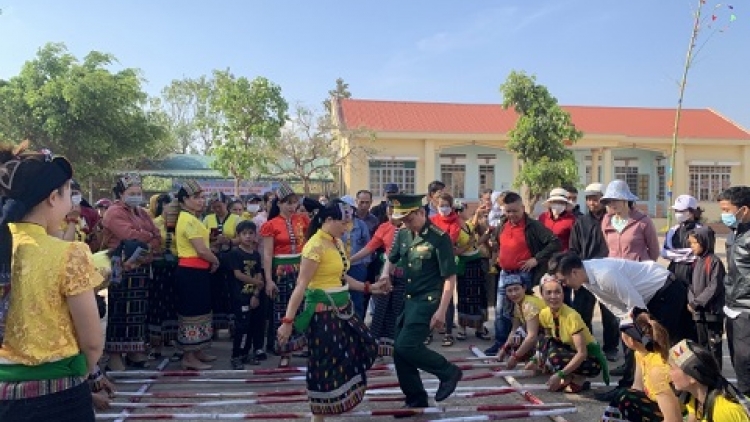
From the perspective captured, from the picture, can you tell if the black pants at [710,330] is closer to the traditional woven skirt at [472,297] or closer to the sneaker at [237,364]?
the traditional woven skirt at [472,297]

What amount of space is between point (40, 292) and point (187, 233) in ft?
12.0

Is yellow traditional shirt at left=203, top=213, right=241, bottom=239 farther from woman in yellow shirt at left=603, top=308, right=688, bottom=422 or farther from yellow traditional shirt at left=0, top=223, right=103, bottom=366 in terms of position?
yellow traditional shirt at left=0, top=223, right=103, bottom=366

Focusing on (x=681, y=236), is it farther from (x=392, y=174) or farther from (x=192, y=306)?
(x=392, y=174)

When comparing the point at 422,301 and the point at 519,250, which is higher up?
the point at 519,250

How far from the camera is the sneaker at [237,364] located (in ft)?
20.7

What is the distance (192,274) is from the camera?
618cm

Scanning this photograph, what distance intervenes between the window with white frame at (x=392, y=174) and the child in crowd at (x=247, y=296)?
73.9ft

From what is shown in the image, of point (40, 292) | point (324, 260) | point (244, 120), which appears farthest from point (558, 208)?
point (244, 120)

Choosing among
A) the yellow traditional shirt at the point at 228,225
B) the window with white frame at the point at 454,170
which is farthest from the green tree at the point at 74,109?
the yellow traditional shirt at the point at 228,225

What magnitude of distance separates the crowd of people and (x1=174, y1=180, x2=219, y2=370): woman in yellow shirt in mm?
19

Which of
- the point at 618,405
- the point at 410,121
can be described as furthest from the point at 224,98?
the point at 618,405

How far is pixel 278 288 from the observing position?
21.6 ft

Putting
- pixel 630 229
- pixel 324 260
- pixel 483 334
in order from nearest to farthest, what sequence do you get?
pixel 324 260, pixel 630 229, pixel 483 334

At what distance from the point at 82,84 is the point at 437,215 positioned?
59.1 ft
